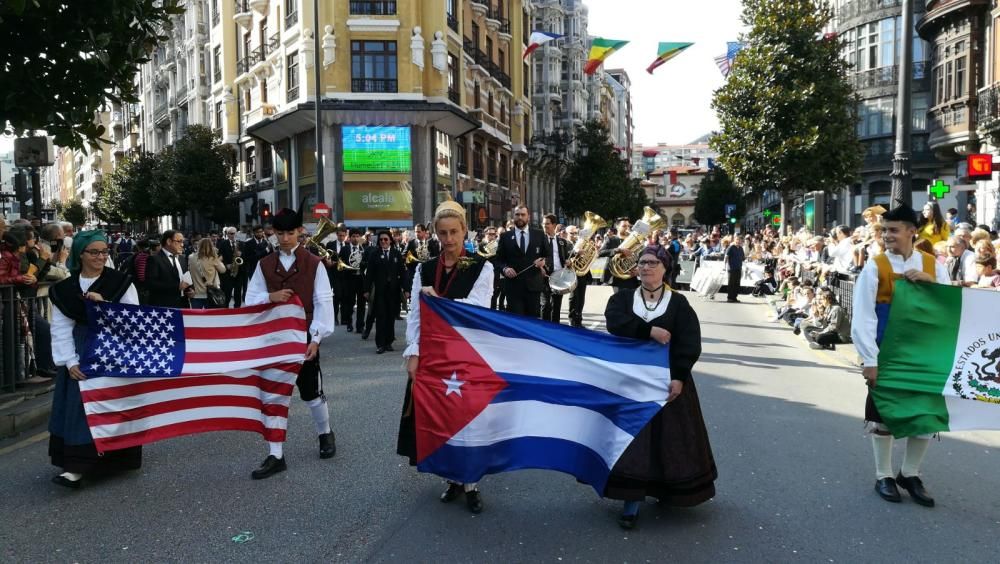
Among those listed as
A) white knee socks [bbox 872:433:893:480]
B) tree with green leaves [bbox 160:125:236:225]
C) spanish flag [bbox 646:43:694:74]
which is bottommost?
white knee socks [bbox 872:433:893:480]

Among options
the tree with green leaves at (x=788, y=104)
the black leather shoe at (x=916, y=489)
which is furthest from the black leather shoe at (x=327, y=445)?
the tree with green leaves at (x=788, y=104)

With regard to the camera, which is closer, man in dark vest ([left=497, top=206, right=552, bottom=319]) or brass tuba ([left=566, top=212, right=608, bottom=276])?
man in dark vest ([left=497, top=206, right=552, bottom=319])

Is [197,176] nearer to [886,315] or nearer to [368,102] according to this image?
[368,102]

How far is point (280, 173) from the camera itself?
38.4 metres

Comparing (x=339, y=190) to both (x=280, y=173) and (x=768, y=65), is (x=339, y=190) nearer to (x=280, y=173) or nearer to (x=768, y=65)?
(x=280, y=173)

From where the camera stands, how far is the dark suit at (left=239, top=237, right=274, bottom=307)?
633 inches

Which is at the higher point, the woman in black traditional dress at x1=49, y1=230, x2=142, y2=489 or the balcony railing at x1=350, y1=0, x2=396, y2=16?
the balcony railing at x1=350, y1=0, x2=396, y2=16

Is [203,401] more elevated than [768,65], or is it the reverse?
[768,65]

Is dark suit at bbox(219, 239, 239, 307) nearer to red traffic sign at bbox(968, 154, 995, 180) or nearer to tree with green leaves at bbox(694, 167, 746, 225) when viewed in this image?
red traffic sign at bbox(968, 154, 995, 180)

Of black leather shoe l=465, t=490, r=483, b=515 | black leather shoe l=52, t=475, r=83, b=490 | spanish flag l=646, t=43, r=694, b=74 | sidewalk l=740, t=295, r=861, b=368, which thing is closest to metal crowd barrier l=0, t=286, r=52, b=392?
black leather shoe l=52, t=475, r=83, b=490

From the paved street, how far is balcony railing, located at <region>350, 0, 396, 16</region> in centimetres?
2981

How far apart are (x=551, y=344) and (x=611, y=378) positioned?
419 millimetres

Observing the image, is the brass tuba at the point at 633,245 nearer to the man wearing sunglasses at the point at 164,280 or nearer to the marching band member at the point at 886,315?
the marching band member at the point at 886,315

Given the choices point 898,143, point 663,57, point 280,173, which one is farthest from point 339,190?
point 898,143
